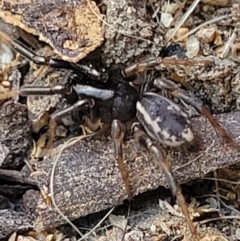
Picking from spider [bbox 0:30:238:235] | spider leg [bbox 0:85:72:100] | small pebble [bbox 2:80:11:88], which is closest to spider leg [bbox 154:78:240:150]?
spider [bbox 0:30:238:235]

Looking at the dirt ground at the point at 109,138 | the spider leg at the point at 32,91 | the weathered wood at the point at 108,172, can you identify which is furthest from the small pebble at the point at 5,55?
the weathered wood at the point at 108,172

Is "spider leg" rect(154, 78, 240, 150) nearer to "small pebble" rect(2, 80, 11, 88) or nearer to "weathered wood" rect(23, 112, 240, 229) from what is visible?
"weathered wood" rect(23, 112, 240, 229)

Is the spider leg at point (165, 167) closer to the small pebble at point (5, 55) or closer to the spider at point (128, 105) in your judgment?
the spider at point (128, 105)

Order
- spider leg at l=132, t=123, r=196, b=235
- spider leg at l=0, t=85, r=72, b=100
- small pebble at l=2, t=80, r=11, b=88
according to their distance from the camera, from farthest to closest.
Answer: small pebble at l=2, t=80, r=11, b=88
spider leg at l=0, t=85, r=72, b=100
spider leg at l=132, t=123, r=196, b=235

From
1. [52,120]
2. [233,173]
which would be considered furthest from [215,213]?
[52,120]

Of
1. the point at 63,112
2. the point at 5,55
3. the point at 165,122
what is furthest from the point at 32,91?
the point at 165,122
